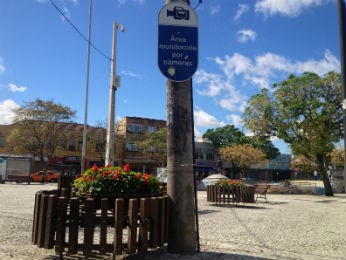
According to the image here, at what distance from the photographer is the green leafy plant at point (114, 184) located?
605 centimetres

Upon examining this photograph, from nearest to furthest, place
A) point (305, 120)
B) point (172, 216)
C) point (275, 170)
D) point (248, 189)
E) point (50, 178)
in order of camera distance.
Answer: point (172, 216) → point (248, 189) → point (305, 120) → point (50, 178) → point (275, 170)

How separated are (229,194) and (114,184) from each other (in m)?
11.8

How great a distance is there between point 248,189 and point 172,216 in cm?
1206

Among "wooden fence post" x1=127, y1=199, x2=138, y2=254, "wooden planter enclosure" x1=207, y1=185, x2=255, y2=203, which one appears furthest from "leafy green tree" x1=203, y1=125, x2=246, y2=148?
"wooden fence post" x1=127, y1=199, x2=138, y2=254

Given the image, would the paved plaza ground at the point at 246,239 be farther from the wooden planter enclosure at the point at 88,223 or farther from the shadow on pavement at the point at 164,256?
the wooden planter enclosure at the point at 88,223

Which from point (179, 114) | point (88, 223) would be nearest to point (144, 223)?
point (88, 223)

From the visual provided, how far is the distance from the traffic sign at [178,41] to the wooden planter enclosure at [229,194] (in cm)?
1152

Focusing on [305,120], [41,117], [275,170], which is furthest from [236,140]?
[305,120]

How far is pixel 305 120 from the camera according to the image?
93.2ft

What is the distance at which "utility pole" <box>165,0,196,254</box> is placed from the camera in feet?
20.5

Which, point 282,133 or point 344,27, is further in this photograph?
point 282,133

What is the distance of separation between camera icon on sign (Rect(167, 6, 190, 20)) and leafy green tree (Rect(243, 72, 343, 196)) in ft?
74.9

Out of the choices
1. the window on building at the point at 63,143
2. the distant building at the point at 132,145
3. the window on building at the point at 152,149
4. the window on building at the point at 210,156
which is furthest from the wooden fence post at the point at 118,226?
the window on building at the point at 210,156

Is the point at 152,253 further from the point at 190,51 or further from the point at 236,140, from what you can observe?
the point at 236,140
